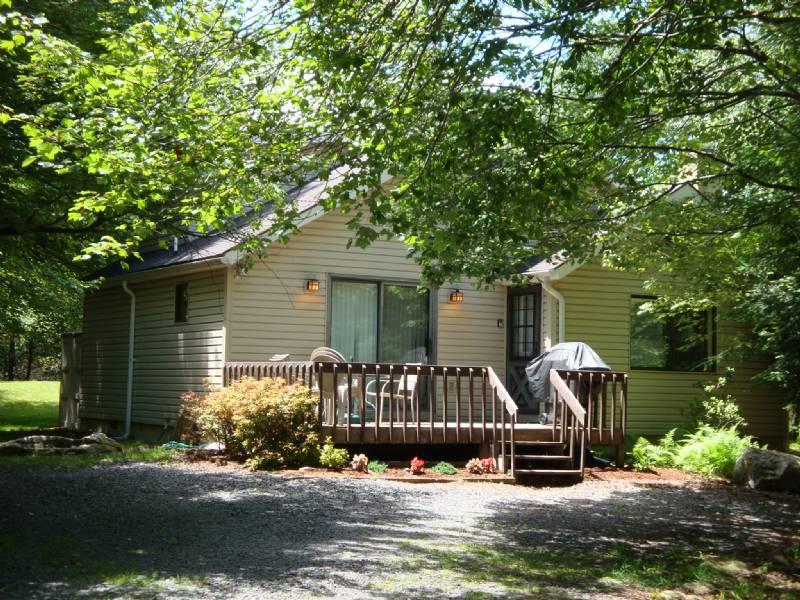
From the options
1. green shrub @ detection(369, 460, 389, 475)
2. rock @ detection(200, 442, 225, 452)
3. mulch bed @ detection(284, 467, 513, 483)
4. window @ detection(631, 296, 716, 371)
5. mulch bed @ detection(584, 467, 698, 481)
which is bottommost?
mulch bed @ detection(584, 467, 698, 481)

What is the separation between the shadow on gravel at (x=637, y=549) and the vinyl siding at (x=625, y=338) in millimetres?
5316

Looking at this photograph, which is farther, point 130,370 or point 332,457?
point 130,370

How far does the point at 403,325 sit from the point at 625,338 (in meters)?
4.06

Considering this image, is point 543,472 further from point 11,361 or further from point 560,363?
point 11,361

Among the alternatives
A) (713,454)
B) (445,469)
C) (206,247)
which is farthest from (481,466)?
(206,247)

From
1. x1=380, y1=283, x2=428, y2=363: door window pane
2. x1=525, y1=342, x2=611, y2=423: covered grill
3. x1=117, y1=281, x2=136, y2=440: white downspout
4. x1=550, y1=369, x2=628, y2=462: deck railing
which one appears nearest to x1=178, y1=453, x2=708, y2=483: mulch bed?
x1=550, y1=369, x2=628, y2=462: deck railing

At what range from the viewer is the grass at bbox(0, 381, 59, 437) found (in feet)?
78.0

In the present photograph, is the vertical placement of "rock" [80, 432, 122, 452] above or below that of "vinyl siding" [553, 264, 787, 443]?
below

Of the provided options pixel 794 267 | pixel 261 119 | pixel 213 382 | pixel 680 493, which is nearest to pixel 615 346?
pixel 794 267

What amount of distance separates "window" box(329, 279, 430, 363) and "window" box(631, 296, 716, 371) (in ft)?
12.8

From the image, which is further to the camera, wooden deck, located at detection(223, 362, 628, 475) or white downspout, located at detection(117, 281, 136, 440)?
white downspout, located at detection(117, 281, 136, 440)

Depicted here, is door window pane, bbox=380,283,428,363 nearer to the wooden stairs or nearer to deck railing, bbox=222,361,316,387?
deck railing, bbox=222,361,316,387

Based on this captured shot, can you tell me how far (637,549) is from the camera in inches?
302

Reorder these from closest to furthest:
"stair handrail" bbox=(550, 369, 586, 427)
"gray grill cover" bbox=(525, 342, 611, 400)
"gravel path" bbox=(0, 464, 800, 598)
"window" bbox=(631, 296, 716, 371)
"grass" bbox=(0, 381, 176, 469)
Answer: "gravel path" bbox=(0, 464, 800, 598), "stair handrail" bbox=(550, 369, 586, 427), "grass" bbox=(0, 381, 176, 469), "gray grill cover" bbox=(525, 342, 611, 400), "window" bbox=(631, 296, 716, 371)
